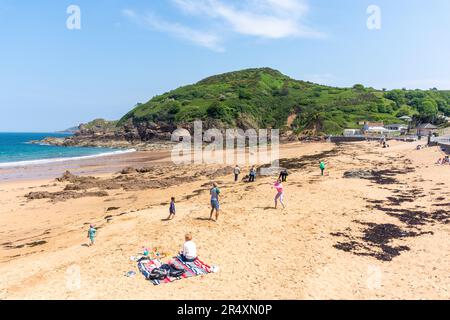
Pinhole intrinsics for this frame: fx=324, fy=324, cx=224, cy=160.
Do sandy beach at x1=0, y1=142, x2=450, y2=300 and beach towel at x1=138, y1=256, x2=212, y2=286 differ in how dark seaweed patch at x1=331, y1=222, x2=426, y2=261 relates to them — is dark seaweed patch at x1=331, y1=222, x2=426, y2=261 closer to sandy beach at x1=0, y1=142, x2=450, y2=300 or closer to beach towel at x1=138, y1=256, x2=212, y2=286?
sandy beach at x1=0, y1=142, x2=450, y2=300

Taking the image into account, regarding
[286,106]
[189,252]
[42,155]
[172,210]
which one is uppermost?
[286,106]

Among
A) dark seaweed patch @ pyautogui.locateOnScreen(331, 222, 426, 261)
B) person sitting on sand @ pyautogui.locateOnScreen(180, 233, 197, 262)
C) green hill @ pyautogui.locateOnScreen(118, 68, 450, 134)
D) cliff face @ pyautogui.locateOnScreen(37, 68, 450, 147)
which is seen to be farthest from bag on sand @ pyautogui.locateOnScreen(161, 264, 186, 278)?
green hill @ pyautogui.locateOnScreen(118, 68, 450, 134)

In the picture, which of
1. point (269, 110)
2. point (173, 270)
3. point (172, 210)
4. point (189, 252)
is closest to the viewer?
point (173, 270)

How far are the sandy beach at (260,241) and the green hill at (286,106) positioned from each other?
66377mm

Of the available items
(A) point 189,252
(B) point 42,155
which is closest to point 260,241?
(A) point 189,252

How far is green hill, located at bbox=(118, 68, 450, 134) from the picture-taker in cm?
9469

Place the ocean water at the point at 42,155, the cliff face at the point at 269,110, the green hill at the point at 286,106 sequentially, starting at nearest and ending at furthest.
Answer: the ocean water at the point at 42,155
the cliff face at the point at 269,110
the green hill at the point at 286,106

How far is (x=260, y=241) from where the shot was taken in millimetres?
12484

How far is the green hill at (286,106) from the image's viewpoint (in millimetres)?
94688

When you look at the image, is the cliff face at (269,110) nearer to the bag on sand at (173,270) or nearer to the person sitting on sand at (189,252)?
the person sitting on sand at (189,252)

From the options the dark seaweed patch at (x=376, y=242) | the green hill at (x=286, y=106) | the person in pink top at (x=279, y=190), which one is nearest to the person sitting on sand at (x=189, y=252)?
the dark seaweed patch at (x=376, y=242)

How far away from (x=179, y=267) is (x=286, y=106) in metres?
→ 117

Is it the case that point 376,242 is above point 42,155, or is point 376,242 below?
below

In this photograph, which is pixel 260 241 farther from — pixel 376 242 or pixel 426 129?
pixel 426 129
